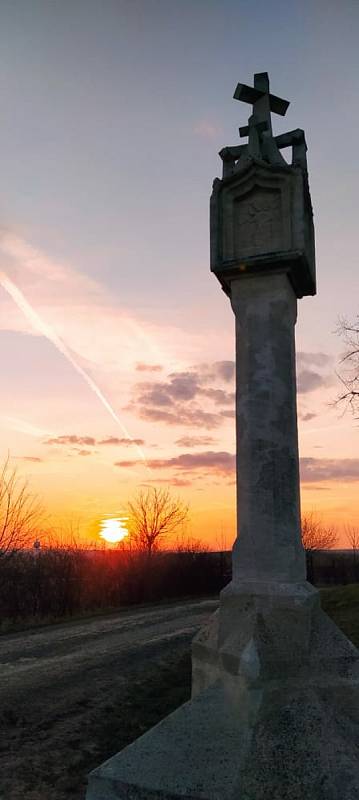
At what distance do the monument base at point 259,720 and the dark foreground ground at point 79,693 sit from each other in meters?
1.63

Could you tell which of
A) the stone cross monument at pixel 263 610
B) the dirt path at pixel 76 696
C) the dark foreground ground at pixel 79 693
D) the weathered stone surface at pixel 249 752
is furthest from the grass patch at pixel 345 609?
the weathered stone surface at pixel 249 752

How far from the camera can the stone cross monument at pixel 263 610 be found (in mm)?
3055

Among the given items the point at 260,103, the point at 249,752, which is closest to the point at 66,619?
the point at 249,752

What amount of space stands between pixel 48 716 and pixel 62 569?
12.4 m

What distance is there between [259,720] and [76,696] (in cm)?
453

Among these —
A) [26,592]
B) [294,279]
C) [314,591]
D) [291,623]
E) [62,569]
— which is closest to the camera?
[291,623]

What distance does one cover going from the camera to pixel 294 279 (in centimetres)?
433

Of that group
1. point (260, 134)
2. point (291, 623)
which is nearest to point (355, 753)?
point (291, 623)

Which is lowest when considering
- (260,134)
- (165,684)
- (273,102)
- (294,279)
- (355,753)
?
(165,684)

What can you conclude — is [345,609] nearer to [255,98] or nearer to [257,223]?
[257,223]

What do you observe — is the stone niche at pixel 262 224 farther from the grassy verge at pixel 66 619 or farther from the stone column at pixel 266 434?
the grassy verge at pixel 66 619

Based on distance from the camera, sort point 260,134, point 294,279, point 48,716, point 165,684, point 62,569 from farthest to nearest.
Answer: point 62,569 < point 165,684 < point 48,716 < point 260,134 < point 294,279

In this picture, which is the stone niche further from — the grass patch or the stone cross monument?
the grass patch

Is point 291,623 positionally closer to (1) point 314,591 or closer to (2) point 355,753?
(1) point 314,591
